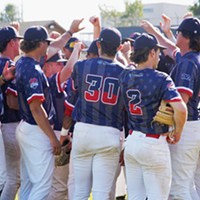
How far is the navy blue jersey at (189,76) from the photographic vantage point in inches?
218

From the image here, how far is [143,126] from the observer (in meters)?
5.20

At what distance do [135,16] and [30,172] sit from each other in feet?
233

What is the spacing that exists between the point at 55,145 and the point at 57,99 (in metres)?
0.86

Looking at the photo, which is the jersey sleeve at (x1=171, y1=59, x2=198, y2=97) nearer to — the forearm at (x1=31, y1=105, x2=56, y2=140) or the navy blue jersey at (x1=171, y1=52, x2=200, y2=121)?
the navy blue jersey at (x1=171, y1=52, x2=200, y2=121)

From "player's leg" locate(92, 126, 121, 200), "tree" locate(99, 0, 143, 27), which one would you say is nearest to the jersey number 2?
"player's leg" locate(92, 126, 121, 200)

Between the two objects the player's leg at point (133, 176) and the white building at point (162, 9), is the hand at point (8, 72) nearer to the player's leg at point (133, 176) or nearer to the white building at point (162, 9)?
the player's leg at point (133, 176)

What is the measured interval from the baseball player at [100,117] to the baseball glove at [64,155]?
0.66 m

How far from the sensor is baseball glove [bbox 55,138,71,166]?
6.31m

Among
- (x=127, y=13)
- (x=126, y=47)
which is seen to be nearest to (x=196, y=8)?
(x=127, y=13)

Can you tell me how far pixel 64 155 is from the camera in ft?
20.9

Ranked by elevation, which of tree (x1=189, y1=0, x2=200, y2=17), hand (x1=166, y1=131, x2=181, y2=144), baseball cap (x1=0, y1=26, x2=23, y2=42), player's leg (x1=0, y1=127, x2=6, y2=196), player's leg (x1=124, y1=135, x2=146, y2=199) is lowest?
tree (x1=189, y1=0, x2=200, y2=17)

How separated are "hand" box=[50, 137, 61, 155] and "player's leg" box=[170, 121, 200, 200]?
1270 millimetres

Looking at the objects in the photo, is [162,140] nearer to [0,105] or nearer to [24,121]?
[24,121]

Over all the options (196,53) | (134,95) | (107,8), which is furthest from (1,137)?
(107,8)
